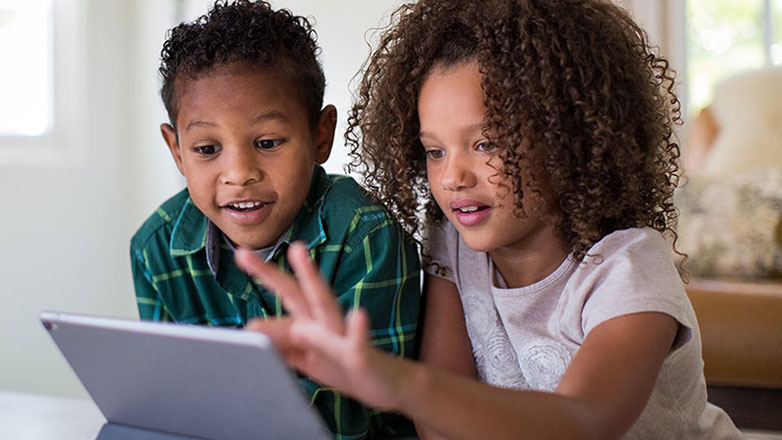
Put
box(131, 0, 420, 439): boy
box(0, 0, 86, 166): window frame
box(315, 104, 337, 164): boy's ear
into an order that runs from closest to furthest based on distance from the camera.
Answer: box(131, 0, 420, 439): boy < box(315, 104, 337, 164): boy's ear < box(0, 0, 86, 166): window frame

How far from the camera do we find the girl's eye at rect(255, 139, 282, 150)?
1183 mm

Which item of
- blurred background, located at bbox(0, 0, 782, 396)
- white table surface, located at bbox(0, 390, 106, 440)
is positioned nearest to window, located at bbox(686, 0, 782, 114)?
blurred background, located at bbox(0, 0, 782, 396)

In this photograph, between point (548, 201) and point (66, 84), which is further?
point (66, 84)

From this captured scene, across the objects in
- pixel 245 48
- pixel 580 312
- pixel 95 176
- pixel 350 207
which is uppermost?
pixel 245 48

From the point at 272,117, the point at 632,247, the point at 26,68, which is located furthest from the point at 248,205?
the point at 26,68

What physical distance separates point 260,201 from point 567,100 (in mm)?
419

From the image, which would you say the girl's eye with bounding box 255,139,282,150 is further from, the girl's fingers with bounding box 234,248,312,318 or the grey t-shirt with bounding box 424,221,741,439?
the girl's fingers with bounding box 234,248,312,318

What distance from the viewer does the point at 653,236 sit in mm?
1060

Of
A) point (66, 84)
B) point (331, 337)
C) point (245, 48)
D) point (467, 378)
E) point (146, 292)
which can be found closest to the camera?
point (331, 337)

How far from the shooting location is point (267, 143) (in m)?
1.19

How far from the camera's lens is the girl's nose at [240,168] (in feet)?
3.78

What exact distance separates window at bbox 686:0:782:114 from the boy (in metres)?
2.77

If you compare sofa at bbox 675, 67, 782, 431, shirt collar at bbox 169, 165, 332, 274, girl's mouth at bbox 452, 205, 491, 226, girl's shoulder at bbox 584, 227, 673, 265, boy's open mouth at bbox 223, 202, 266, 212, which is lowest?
sofa at bbox 675, 67, 782, 431

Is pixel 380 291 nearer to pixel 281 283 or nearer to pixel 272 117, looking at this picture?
pixel 272 117
